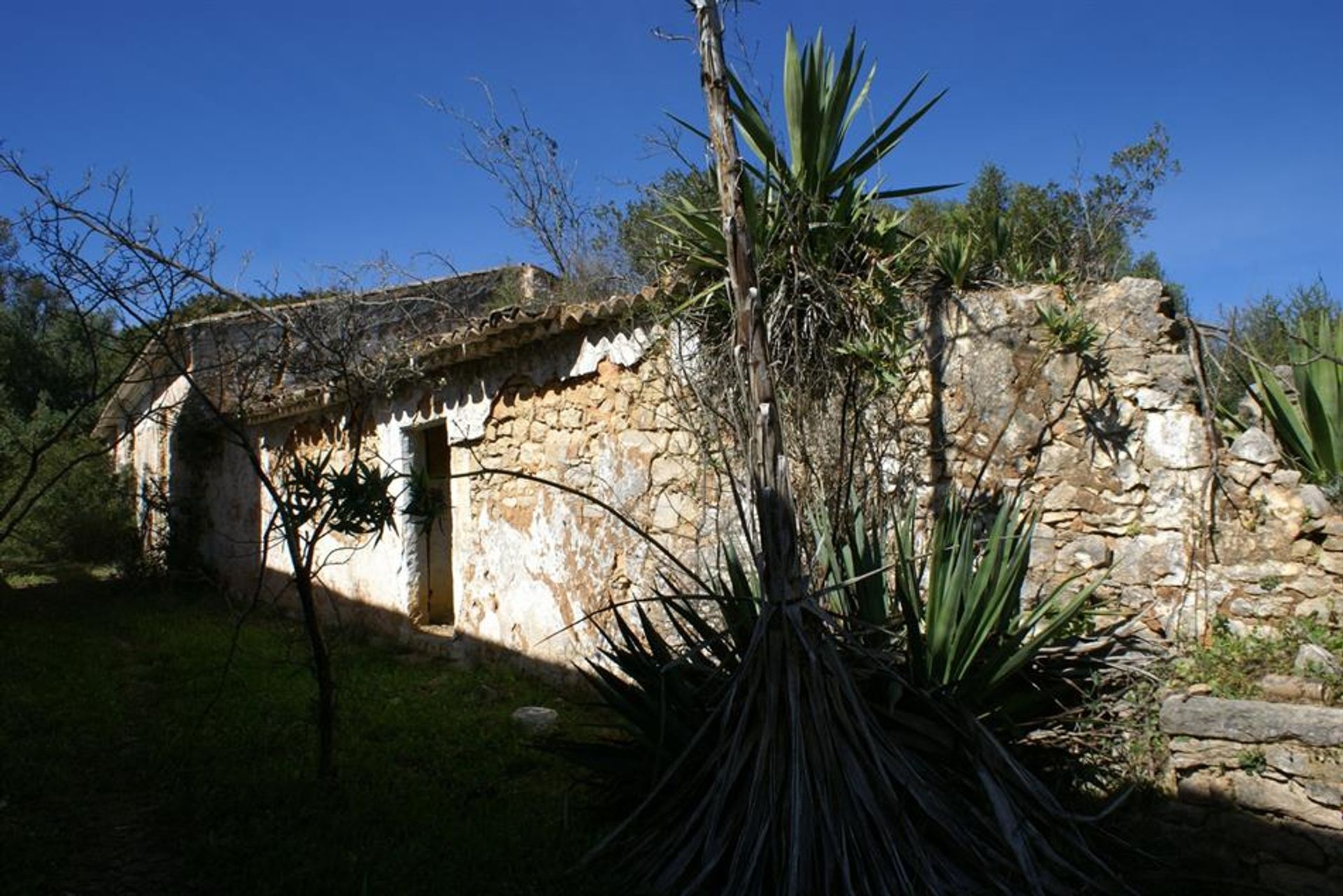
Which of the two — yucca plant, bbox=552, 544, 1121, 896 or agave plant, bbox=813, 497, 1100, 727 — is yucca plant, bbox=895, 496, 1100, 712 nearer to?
agave plant, bbox=813, 497, 1100, 727

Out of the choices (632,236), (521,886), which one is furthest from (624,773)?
(632,236)

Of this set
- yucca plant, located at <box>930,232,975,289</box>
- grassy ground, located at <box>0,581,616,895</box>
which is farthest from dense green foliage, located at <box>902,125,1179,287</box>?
grassy ground, located at <box>0,581,616,895</box>

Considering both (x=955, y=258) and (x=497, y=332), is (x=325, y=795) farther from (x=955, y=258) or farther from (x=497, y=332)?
(x=955, y=258)

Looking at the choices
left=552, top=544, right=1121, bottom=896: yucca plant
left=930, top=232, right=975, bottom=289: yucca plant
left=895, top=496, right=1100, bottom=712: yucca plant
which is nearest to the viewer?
left=552, top=544, right=1121, bottom=896: yucca plant

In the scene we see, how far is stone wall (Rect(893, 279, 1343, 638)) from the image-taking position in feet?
14.5

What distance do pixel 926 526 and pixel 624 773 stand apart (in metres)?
2.20

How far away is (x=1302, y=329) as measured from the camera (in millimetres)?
4863

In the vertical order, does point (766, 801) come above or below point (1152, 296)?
below

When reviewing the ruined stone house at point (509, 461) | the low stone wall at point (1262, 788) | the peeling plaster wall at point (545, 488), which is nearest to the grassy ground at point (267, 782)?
the peeling plaster wall at point (545, 488)

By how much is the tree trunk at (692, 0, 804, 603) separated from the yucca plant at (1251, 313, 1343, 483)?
106 inches

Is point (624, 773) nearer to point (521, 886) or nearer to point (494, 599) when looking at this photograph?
point (521, 886)

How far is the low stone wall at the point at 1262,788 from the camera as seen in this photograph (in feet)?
11.6

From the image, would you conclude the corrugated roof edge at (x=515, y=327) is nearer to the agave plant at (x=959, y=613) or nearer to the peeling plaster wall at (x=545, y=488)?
the peeling plaster wall at (x=545, y=488)

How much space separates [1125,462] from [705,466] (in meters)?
2.34
